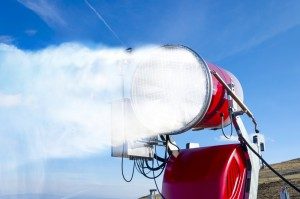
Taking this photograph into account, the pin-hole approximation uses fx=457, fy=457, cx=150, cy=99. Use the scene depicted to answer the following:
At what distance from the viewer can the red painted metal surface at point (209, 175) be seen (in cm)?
498

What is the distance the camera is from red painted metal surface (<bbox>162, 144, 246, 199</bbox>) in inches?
196

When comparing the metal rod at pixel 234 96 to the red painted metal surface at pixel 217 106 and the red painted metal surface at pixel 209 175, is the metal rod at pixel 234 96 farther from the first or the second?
the red painted metal surface at pixel 209 175

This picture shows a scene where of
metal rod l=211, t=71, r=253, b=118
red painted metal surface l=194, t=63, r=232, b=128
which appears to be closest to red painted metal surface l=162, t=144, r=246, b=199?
red painted metal surface l=194, t=63, r=232, b=128

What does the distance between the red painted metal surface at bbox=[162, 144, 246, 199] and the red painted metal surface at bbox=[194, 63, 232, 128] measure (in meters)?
0.34

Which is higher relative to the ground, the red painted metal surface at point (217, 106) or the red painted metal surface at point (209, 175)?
the red painted metal surface at point (217, 106)

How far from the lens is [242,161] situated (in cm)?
521

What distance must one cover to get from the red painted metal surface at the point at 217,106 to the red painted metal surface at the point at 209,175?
1.13 ft

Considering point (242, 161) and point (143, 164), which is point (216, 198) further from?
point (143, 164)

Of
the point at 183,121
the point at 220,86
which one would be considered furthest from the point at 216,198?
the point at 220,86

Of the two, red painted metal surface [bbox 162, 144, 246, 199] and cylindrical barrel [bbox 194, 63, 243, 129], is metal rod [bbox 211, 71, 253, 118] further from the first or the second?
red painted metal surface [bbox 162, 144, 246, 199]

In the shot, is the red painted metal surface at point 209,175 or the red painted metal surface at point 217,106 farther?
the red painted metal surface at point 217,106

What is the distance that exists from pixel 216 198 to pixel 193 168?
1.74ft

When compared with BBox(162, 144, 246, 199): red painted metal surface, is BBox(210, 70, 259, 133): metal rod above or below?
above

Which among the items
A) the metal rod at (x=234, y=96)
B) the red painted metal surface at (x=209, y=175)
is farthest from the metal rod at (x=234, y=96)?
the red painted metal surface at (x=209, y=175)
